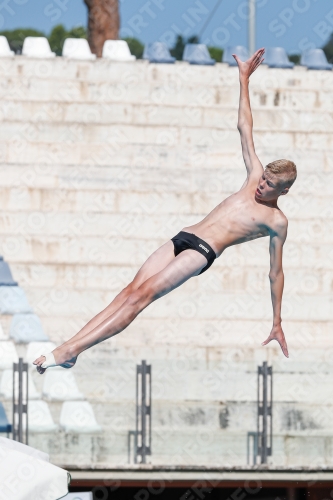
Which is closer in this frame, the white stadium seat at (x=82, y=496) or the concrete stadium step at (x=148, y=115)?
the white stadium seat at (x=82, y=496)

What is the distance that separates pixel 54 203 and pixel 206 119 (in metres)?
2.74

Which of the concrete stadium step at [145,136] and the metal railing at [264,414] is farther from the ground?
the concrete stadium step at [145,136]

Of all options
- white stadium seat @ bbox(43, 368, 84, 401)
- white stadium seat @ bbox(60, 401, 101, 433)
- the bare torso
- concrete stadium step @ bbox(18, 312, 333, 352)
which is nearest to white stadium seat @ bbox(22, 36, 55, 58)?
concrete stadium step @ bbox(18, 312, 333, 352)

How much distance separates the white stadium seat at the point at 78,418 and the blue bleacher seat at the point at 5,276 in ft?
7.74

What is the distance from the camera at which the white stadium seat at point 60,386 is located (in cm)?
1073

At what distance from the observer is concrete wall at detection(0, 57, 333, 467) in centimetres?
1044

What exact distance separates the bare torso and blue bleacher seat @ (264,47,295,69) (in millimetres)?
9637

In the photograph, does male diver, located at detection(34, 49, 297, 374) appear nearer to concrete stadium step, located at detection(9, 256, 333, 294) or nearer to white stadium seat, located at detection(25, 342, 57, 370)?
white stadium seat, located at detection(25, 342, 57, 370)

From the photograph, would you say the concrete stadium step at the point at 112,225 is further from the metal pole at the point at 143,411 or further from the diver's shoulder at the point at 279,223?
the diver's shoulder at the point at 279,223

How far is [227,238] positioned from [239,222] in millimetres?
126

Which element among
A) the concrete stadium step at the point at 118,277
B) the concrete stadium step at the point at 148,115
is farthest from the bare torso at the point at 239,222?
the concrete stadium step at the point at 148,115

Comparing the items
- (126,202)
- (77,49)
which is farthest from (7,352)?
(77,49)

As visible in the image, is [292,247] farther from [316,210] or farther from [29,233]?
[29,233]

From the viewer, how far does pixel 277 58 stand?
16594mm
